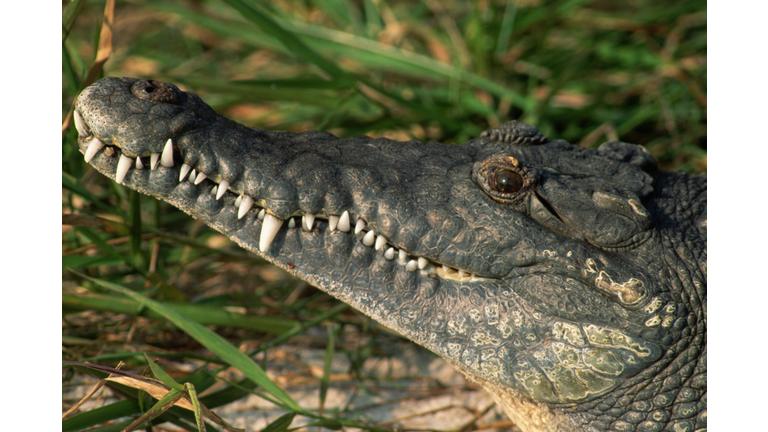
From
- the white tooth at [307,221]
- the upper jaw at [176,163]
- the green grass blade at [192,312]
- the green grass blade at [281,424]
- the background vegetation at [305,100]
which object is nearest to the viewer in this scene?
the upper jaw at [176,163]

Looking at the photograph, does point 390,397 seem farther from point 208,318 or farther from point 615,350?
point 615,350

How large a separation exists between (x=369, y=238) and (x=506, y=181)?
0.51 meters

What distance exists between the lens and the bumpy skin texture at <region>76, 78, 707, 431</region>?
1.74 m

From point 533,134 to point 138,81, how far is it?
4.83 feet

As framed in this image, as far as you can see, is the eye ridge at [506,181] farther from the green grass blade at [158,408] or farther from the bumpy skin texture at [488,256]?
the green grass blade at [158,408]

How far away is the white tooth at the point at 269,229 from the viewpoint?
1.76m

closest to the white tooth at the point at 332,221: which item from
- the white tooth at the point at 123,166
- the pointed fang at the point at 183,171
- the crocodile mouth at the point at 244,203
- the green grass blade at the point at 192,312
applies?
the crocodile mouth at the point at 244,203

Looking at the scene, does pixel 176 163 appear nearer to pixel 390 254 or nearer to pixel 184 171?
pixel 184 171

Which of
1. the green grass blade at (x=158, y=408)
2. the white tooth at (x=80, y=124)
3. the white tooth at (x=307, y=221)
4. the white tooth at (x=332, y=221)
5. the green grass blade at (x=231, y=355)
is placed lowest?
the green grass blade at (x=158, y=408)

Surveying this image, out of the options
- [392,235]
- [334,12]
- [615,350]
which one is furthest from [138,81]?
[334,12]

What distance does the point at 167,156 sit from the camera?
1690 mm

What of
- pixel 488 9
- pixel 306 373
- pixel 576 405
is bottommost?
pixel 306 373

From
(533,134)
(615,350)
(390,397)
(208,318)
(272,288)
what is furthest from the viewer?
(272,288)

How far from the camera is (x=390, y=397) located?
2.71 metres
